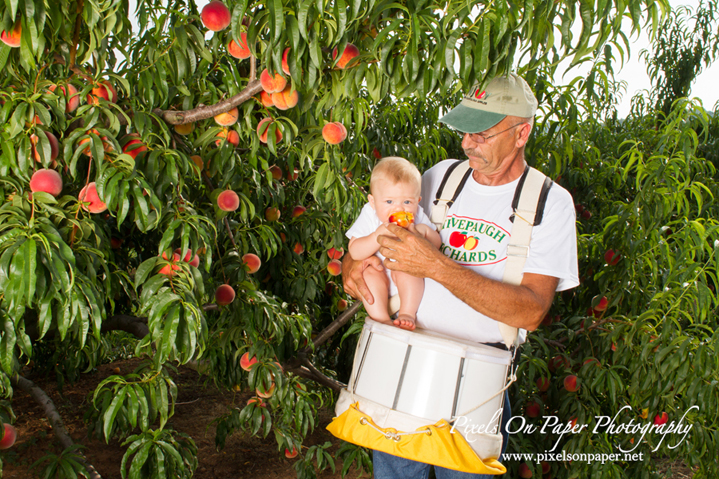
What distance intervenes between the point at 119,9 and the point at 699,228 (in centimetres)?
208

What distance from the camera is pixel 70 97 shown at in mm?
1305

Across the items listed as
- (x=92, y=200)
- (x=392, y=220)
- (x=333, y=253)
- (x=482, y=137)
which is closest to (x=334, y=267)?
(x=333, y=253)

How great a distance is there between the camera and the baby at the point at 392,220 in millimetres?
1452

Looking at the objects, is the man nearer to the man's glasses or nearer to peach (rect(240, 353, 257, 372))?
the man's glasses

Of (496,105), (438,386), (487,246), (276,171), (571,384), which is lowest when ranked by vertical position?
(571,384)

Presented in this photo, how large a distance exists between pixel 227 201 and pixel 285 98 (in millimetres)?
460

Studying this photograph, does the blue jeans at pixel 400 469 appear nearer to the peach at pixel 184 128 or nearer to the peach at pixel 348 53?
the peach at pixel 348 53

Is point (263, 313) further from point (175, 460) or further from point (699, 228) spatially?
point (699, 228)

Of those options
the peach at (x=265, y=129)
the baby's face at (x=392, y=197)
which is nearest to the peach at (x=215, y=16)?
the peach at (x=265, y=129)

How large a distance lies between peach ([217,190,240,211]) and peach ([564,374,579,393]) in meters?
1.70

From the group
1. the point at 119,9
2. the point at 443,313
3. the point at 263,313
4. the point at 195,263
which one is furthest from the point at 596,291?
the point at 119,9

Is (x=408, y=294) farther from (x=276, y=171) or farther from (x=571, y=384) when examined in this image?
(x=571, y=384)

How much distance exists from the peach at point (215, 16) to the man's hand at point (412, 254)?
0.72 metres

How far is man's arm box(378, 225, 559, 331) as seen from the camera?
129cm
